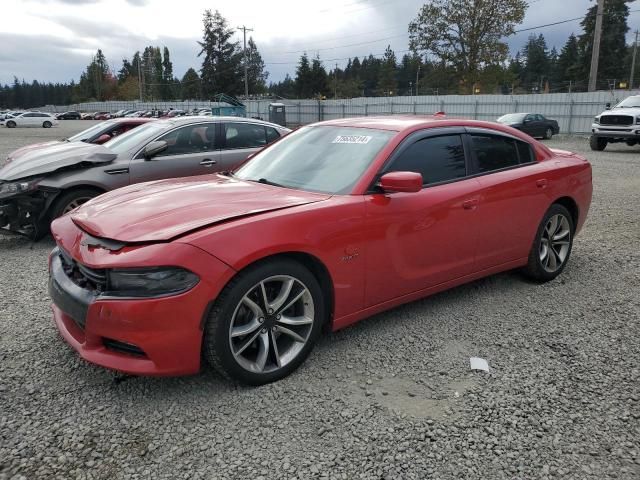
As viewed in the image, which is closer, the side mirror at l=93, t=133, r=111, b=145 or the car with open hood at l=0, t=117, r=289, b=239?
the car with open hood at l=0, t=117, r=289, b=239

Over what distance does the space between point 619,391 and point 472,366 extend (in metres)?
0.82

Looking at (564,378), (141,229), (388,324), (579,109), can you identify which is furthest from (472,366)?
(579,109)

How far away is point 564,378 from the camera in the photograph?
3158mm

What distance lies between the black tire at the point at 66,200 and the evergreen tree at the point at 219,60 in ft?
278

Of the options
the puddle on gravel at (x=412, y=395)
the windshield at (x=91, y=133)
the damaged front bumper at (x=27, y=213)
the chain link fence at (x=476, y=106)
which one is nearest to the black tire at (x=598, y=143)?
the chain link fence at (x=476, y=106)

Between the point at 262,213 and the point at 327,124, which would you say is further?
the point at 327,124

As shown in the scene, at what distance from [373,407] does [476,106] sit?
110ft

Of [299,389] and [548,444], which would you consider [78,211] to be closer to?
[299,389]

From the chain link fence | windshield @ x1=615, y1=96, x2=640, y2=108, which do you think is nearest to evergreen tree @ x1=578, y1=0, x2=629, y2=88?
the chain link fence

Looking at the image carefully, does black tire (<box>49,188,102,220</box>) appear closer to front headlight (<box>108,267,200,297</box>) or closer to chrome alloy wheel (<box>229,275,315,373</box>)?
front headlight (<box>108,267,200,297</box>)

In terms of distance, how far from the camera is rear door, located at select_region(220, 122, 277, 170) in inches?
Answer: 286

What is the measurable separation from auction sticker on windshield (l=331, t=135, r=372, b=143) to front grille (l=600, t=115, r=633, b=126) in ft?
57.1

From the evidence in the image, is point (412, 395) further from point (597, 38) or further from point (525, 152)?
point (597, 38)

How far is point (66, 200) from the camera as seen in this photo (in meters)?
6.02
